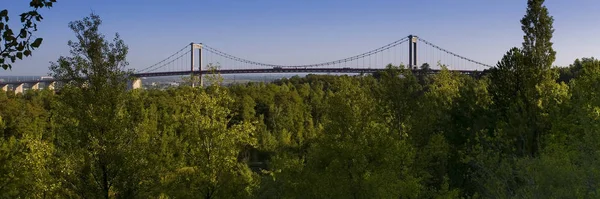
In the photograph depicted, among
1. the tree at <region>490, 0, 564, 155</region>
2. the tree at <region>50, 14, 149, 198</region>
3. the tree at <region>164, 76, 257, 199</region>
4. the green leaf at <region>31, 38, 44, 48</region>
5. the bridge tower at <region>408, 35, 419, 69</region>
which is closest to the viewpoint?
the green leaf at <region>31, 38, 44, 48</region>

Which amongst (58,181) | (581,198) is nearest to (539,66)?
(581,198)

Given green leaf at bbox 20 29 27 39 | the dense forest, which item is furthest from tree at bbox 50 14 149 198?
green leaf at bbox 20 29 27 39

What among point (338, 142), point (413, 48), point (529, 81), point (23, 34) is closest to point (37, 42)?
point (23, 34)

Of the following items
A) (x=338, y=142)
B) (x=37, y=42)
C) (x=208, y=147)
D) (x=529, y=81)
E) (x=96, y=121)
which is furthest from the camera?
(x=529, y=81)

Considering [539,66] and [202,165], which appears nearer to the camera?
[202,165]

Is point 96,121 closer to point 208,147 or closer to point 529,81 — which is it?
point 208,147

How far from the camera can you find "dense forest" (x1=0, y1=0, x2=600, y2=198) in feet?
37.9

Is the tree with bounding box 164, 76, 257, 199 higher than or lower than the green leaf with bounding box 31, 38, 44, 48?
lower

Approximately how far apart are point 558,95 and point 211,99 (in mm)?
13258

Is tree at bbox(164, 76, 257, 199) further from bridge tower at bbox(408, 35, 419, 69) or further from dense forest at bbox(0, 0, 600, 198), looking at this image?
bridge tower at bbox(408, 35, 419, 69)

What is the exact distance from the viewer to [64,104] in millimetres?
11719

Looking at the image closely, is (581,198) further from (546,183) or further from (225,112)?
(225,112)

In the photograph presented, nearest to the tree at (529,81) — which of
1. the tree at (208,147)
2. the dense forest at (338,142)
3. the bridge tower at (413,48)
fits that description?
the dense forest at (338,142)

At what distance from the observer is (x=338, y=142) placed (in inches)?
530
